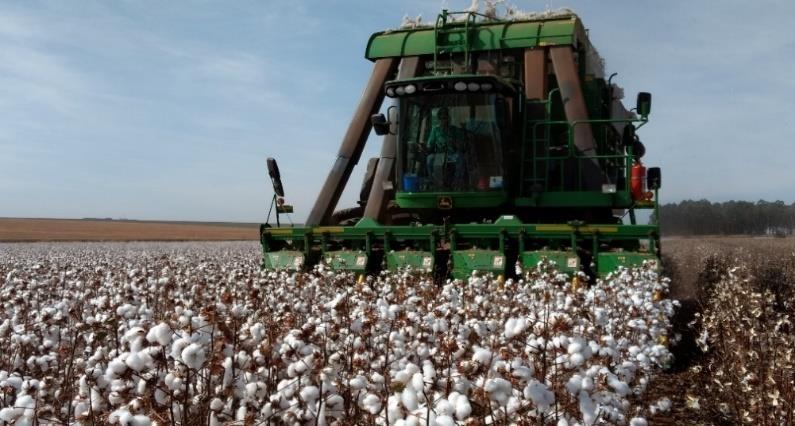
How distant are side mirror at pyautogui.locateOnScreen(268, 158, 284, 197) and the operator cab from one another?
223cm

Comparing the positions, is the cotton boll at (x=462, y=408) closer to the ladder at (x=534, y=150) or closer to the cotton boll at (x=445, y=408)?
the cotton boll at (x=445, y=408)

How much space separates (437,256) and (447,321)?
276 inches

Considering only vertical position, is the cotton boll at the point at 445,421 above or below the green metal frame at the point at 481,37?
below

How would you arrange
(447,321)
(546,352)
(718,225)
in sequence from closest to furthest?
1. (546,352)
2. (447,321)
3. (718,225)

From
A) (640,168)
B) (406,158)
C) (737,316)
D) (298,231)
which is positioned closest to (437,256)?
(406,158)

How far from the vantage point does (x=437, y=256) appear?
11289mm

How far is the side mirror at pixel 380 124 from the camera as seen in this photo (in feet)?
36.8

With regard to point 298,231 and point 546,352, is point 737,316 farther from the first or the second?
point 298,231

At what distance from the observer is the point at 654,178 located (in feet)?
36.4

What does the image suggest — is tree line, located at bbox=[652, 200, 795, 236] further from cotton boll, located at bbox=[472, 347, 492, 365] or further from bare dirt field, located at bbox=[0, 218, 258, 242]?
cotton boll, located at bbox=[472, 347, 492, 365]

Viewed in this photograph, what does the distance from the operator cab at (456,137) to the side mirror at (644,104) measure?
1.93 meters

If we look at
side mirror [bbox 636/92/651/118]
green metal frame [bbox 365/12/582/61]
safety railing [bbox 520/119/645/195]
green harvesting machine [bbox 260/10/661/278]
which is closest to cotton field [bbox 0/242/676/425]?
green harvesting machine [bbox 260/10/661/278]

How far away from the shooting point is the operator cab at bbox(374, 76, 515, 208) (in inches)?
440

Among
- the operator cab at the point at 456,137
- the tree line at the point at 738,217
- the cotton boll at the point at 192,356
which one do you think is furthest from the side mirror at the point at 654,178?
the tree line at the point at 738,217
